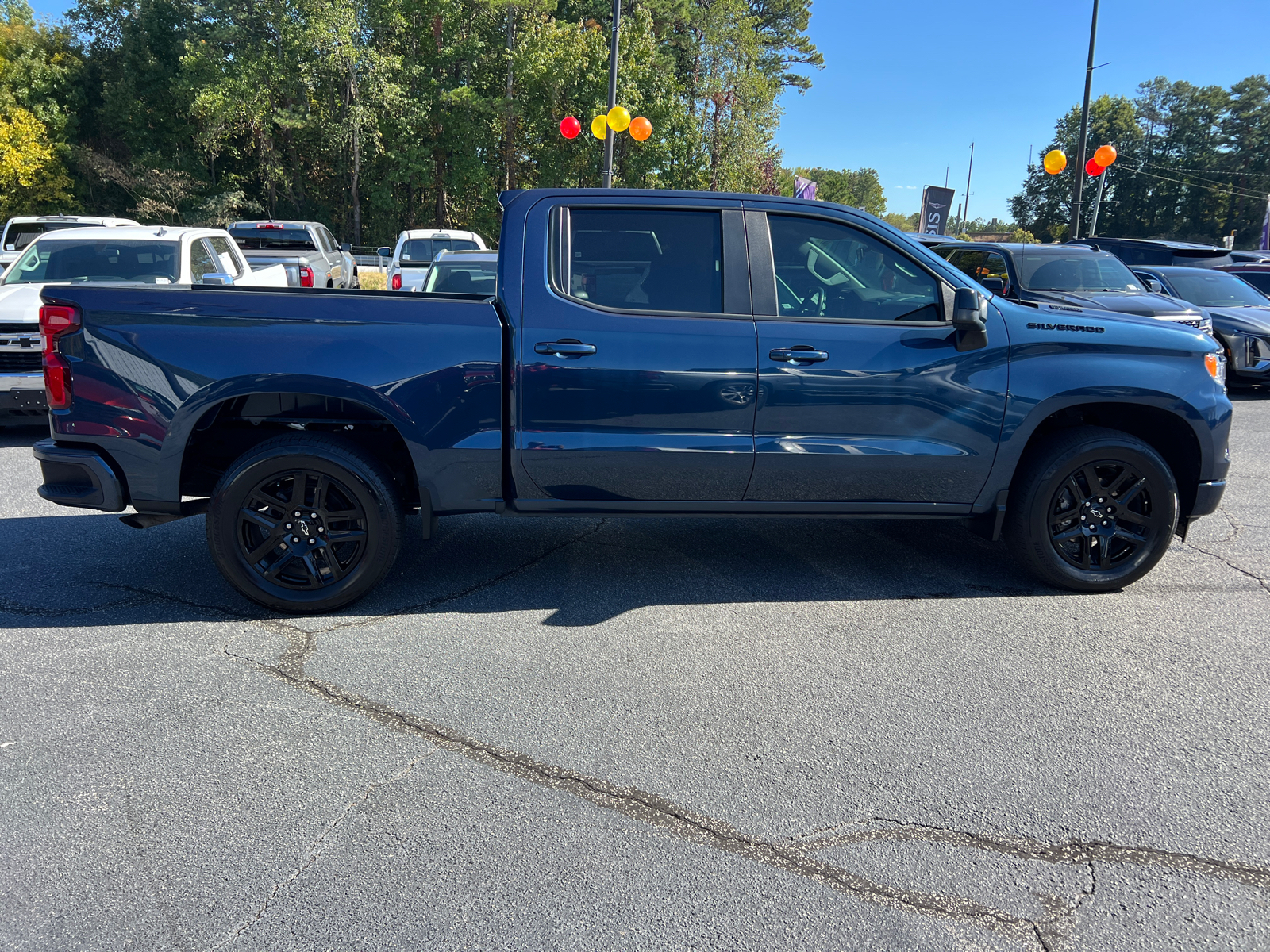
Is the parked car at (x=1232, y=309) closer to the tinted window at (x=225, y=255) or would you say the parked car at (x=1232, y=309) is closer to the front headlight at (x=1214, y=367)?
the front headlight at (x=1214, y=367)

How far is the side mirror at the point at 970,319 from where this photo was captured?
Answer: 4297 mm

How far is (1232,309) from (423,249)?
12.6 metres

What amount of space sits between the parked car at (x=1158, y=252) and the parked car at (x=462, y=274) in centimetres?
1064

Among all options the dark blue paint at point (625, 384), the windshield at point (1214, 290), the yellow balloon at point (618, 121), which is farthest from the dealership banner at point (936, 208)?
the dark blue paint at point (625, 384)

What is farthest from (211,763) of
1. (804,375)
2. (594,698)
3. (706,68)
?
(706,68)

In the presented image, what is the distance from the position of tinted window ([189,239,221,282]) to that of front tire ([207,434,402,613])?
5.95 m

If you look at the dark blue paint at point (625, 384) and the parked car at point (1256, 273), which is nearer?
the dark blue paint at point (625, 384)

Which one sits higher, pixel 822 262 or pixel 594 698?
pixel 822 262

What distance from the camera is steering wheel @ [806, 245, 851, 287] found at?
4.50m

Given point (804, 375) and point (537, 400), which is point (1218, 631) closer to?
point (804, 375)

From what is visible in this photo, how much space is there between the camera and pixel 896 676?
3.83 m

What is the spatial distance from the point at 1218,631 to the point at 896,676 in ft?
5.88

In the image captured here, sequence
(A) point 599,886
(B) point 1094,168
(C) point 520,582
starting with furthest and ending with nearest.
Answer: (B) point 1094,168, (C) point 520,582, (A) point 599,886

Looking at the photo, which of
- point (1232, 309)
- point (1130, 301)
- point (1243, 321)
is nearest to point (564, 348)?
point (1130, 301)
